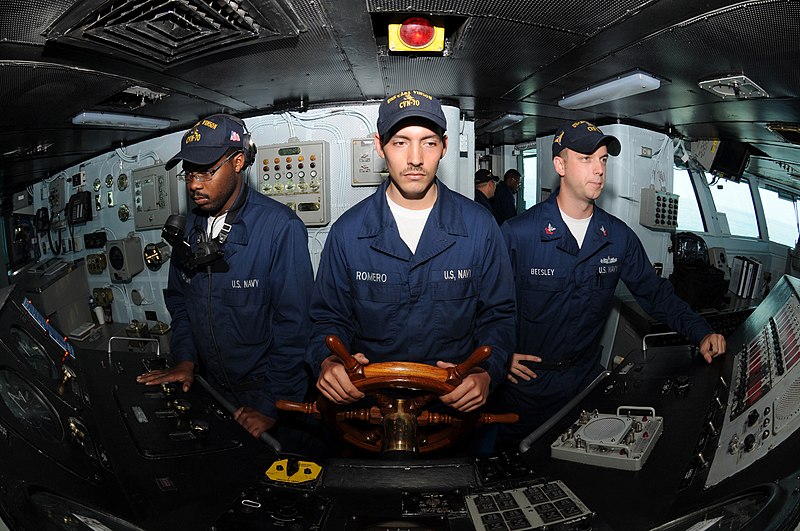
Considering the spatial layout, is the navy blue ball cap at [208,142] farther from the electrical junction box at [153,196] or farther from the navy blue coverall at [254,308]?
the electrical junction box at [153,196]

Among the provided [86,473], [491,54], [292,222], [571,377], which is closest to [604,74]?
[491,54]

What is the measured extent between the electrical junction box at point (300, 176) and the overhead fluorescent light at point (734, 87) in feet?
8.31

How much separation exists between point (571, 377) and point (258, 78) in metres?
2.43

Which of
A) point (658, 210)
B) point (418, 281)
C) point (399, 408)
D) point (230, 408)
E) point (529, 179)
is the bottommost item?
point (230, 408)

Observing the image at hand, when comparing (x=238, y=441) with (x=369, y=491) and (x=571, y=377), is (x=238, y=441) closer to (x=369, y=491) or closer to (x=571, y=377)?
(x=369, y=491)

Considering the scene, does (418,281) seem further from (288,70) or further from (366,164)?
(366,164)

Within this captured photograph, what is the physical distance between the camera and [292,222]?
2.01 m

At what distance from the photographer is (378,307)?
1755mm

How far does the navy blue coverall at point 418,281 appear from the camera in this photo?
1.72m

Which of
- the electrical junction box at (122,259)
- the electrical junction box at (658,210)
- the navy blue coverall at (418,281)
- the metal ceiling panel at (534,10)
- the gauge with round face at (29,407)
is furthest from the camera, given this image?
the electrical junction box at (658,210)

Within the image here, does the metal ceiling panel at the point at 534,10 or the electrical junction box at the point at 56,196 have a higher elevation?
the metal ceiling panel at the point at 534,10

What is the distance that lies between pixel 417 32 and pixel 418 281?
112cm

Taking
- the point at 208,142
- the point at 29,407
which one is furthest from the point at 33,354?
the point at 208,142

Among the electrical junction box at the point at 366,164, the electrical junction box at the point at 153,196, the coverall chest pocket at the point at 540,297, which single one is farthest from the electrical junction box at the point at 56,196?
the coverall chest pocket at the point at 540,297
